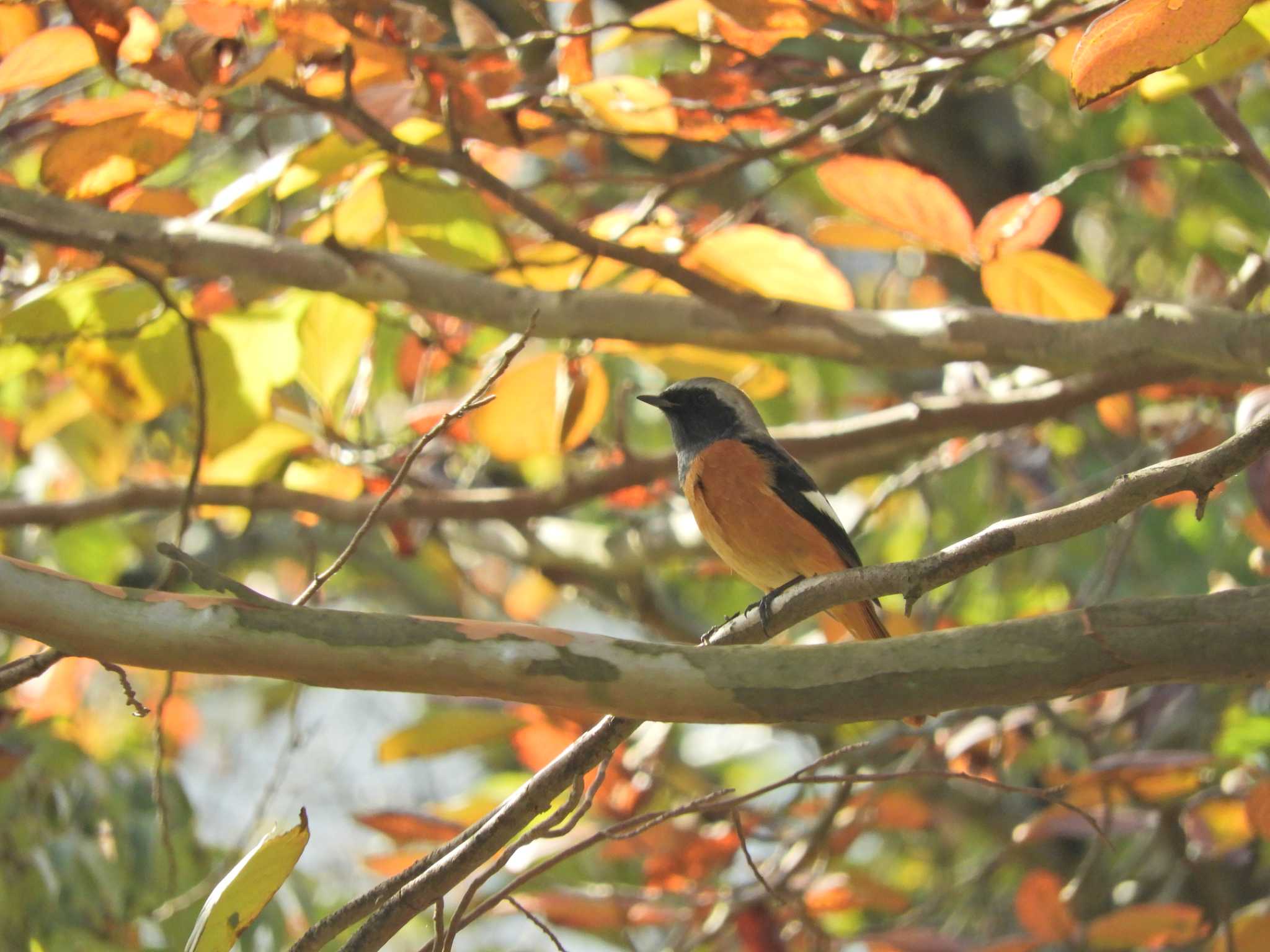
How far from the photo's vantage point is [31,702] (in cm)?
509

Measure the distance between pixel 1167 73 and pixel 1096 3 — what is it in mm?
235

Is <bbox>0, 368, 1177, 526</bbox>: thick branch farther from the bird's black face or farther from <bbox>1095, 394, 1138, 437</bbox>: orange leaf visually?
<bbox>1095, 394, 1138, 437</bbox>: orange leaf

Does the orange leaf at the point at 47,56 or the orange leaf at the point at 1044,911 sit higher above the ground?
the orange leaf at the point at 47,56

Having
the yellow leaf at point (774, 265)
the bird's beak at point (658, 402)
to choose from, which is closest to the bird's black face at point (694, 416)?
the bird's beak at point (658, 402)

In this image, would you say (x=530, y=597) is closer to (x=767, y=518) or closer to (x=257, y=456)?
(x=257, y=456)

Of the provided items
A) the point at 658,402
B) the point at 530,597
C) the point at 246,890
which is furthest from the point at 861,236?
the point at 530,597

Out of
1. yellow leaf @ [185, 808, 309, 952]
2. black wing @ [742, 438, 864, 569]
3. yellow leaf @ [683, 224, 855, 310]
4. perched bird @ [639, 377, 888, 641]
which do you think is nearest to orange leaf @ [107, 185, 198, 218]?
yellow leaf @ [683, 224, 855, 310]

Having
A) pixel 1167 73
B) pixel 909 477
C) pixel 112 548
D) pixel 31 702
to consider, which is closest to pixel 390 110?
pixel 1167 73

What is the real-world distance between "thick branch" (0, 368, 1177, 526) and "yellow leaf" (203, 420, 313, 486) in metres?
0.04

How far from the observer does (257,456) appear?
4.15 m

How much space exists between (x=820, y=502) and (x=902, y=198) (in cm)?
111

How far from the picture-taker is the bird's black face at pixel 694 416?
4262 millimetres

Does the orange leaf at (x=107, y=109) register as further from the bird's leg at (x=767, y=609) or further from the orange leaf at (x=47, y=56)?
the bird's leg at (x=767, y=609)

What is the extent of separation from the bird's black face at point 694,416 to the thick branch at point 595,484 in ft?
0.44
